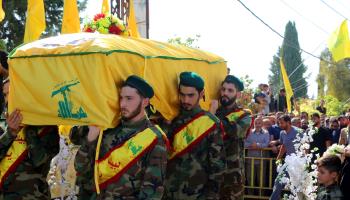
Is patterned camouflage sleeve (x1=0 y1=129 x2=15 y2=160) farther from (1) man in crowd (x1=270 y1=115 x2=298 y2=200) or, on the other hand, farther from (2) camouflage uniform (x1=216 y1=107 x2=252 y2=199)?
(1) man in crowd (x1=270 y1=115 x2=298 y2=200)

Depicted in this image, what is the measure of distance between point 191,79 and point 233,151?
1.73m

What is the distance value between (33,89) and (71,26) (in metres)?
4.71

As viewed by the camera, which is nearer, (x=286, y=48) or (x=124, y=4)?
(x=124, y=4)

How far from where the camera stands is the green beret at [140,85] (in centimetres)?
441

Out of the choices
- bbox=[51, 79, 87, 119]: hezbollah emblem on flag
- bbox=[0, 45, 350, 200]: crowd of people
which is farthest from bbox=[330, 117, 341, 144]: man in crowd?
bbox=[51, 79, 87, 119]: hezbollah emblem on flag

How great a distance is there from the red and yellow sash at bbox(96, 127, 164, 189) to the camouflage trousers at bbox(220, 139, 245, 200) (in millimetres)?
2376

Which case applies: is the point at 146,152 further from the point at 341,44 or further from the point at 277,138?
the point at 341,44

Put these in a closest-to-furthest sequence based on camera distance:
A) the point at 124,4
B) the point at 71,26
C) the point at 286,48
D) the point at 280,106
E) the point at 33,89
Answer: the point at 33,89, the point at 71,26, the point at 124,4, the point at 280,106, the point at 286,48

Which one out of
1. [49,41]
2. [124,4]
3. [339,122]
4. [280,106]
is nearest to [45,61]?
[49,41]

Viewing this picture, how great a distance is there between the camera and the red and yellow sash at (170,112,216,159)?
5422 mm

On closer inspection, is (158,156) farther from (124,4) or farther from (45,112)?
(124,4)

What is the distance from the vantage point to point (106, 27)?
555 cm

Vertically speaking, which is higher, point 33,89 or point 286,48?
point 286,48

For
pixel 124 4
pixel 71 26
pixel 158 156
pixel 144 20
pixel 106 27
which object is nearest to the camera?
pixel 158 156
